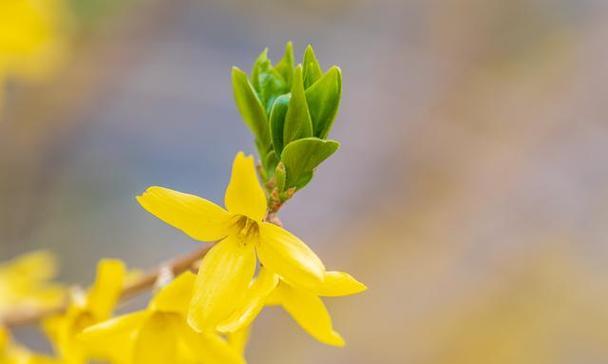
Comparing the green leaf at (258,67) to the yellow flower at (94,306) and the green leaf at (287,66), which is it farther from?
the yellow flower at (94,306)

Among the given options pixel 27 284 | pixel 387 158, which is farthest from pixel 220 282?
pixel 387 158

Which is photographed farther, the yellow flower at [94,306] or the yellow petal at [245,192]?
the yellow flower at [94,306]

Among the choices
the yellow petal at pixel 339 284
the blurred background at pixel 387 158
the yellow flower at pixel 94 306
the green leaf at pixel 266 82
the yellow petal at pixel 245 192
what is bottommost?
the blurred background at pixel 387 158

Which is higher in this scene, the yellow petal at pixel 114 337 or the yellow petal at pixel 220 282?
the yellow petal at pixel 220 282

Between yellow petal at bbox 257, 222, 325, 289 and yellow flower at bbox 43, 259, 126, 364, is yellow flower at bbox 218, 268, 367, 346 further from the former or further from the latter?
yellow flower at bbox 43, 259, 126, 364

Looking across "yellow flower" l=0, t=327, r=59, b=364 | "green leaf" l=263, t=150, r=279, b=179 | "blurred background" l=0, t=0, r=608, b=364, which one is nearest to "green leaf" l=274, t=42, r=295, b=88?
"green leaf" l=263, t=150, r=279, b=179

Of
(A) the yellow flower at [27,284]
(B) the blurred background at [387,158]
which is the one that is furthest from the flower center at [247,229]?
(B) the blurred background at [387,158]

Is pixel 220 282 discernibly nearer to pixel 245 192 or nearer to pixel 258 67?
pixel 245 192
